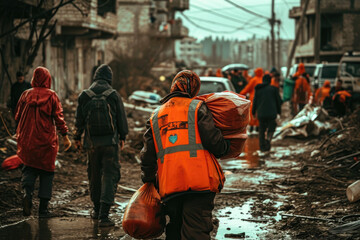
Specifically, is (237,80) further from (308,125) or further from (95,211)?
(95,211)

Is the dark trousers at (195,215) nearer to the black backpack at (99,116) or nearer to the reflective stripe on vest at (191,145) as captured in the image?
the reflective stripe on vest at (191,145)

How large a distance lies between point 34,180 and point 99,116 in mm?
1171

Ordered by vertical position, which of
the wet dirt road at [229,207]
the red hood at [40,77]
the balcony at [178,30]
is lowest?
the wet dirt road at [229,207]

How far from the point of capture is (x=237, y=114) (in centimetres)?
471

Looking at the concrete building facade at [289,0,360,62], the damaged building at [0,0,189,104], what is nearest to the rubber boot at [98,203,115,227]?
the damaged building at [0,0,189,104]

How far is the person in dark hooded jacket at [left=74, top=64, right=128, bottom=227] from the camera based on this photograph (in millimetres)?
6887

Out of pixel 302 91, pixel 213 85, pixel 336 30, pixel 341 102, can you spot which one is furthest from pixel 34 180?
pixel 336 30

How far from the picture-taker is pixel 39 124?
7.16 metres

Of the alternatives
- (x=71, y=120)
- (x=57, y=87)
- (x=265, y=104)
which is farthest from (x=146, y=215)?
(x=57, y=87)

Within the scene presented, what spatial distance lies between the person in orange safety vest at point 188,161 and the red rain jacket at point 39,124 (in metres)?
2.89

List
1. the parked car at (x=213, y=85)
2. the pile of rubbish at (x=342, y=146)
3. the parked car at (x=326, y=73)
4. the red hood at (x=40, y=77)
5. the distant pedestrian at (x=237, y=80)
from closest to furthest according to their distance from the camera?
the red hood at (x=40, y=77), the pile of rubbish at (x=342, y=146), the parked car at (x=213, y=85), the distant pedestrian at (x=237, y=80), the parked car at (x=326, y=73)

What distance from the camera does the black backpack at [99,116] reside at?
22.6 feet

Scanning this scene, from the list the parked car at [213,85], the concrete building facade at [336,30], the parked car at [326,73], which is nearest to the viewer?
the parked car at [213,85]

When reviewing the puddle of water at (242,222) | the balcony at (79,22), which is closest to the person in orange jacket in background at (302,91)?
the balcony at (79,22)
